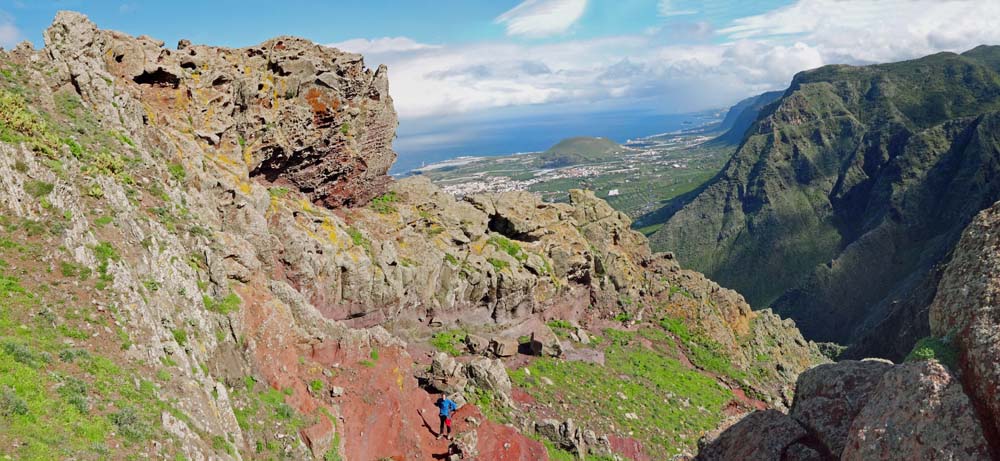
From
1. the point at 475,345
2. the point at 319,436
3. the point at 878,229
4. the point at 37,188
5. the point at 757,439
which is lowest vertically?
the point at 878,229

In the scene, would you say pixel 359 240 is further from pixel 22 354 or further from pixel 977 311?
pixel 977 311

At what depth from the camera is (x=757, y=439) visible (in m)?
13.5

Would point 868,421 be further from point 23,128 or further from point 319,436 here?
point 23,128

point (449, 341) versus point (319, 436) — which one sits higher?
point (319, 436)

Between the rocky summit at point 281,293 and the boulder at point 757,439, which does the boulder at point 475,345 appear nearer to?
the rocky summit at point 281,293

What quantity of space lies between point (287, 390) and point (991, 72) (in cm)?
26098

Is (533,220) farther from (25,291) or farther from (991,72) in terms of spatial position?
(991,72)

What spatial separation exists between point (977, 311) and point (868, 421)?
2.94 metres

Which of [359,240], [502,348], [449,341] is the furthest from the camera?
[502,348]

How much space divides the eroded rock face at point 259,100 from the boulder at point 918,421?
26.1 metres

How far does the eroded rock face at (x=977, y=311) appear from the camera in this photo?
920 cm

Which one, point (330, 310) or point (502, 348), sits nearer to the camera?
point (330, 310)

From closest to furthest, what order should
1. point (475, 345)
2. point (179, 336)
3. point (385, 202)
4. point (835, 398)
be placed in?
point (835, 398) < point (179, 336) < point (475, 345) < point (385, 202)

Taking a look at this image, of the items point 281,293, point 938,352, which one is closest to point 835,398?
point 938,352
